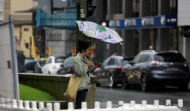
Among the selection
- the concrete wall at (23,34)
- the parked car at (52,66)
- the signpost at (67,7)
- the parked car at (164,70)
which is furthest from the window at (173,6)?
the concrete wall at (23,34)

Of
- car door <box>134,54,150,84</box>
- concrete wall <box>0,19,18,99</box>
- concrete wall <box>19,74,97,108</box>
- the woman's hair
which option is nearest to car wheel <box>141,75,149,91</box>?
car door <box>134,54,150,84</box>

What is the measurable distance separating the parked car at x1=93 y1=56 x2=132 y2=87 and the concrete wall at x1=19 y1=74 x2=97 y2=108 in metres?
14.0

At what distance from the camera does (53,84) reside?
15.0m

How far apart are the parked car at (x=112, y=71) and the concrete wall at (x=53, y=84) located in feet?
46.1

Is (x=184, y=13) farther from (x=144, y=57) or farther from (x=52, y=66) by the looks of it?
(x=144, y=57)

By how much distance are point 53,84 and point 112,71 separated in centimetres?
1598

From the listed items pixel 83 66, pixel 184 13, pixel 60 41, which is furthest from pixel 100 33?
Answer: pixel 60 41

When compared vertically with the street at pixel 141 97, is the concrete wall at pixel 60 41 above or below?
below

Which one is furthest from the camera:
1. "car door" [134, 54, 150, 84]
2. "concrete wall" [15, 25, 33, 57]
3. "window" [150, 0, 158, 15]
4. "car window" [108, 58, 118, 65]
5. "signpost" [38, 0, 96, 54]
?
"concrete wall" [15, 25, 33, 57]

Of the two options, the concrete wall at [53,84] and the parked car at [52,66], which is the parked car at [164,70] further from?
the parked car at [52,66]

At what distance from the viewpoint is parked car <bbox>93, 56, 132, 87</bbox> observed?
30.8m

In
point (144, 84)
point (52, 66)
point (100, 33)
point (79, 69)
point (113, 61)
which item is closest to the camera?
point (79, 69)

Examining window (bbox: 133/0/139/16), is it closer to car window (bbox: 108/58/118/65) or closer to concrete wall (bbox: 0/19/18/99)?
car window (bbox: 108/58/118/65)

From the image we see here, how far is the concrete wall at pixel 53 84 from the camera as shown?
46.0 ft
